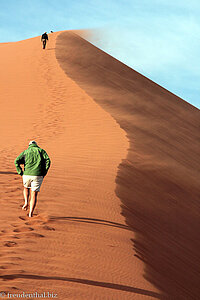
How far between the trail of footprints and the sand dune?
0.05 ft

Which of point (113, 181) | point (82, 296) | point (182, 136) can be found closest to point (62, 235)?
point (82, 296)

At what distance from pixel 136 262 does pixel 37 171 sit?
96.7 inches

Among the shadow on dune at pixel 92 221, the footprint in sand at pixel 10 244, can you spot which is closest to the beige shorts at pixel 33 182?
the shadow on dune at pixel 92 221

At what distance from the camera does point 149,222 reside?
8.59 m

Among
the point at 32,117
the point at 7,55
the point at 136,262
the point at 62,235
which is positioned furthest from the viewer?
the point at 7,55

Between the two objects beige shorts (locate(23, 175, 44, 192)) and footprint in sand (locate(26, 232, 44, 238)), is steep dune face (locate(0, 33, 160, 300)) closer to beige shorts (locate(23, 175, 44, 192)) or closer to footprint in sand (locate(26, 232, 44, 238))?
footprint in sand (locate(26, 232, 44, 238))

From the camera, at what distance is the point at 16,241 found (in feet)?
19.5

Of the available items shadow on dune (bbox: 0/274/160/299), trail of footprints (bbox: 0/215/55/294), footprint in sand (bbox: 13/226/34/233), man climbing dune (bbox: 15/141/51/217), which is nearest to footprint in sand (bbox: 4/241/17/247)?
trail of footprints (bbox: 0/215/55/294)

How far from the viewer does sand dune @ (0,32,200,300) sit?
520 centimetres

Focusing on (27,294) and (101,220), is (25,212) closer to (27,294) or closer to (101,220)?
(101,220)

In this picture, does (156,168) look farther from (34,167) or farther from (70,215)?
(34,167)

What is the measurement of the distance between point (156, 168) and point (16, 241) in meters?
7.53

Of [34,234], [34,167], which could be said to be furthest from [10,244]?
[34,167]

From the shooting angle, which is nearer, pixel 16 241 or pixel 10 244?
pixel 10 244
